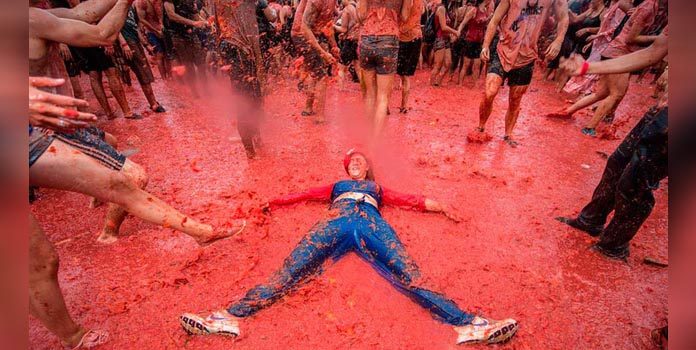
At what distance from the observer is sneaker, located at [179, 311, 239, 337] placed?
2.23m

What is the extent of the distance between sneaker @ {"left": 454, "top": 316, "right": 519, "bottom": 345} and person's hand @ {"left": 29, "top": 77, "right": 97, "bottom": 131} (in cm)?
253

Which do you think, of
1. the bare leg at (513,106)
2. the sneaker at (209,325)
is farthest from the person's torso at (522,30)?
the sneaker at (209,325)

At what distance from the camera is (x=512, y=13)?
4531 millimetres

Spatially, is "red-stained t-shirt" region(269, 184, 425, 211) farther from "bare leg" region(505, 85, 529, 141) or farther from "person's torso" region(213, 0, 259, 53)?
"bare leg" region(505, 85, 529, 141)

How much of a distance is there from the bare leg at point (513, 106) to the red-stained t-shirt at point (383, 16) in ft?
6.79

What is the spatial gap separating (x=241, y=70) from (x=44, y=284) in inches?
121

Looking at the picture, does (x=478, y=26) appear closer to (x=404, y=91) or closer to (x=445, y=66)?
(x=445, y=66)

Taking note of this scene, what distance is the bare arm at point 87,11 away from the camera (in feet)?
7.93

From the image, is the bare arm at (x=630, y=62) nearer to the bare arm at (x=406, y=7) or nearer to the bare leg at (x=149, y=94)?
the bare arm at (x=406, y=7)

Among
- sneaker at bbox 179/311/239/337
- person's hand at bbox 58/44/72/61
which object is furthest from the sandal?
person's hand at bbox 58/44/72/61
